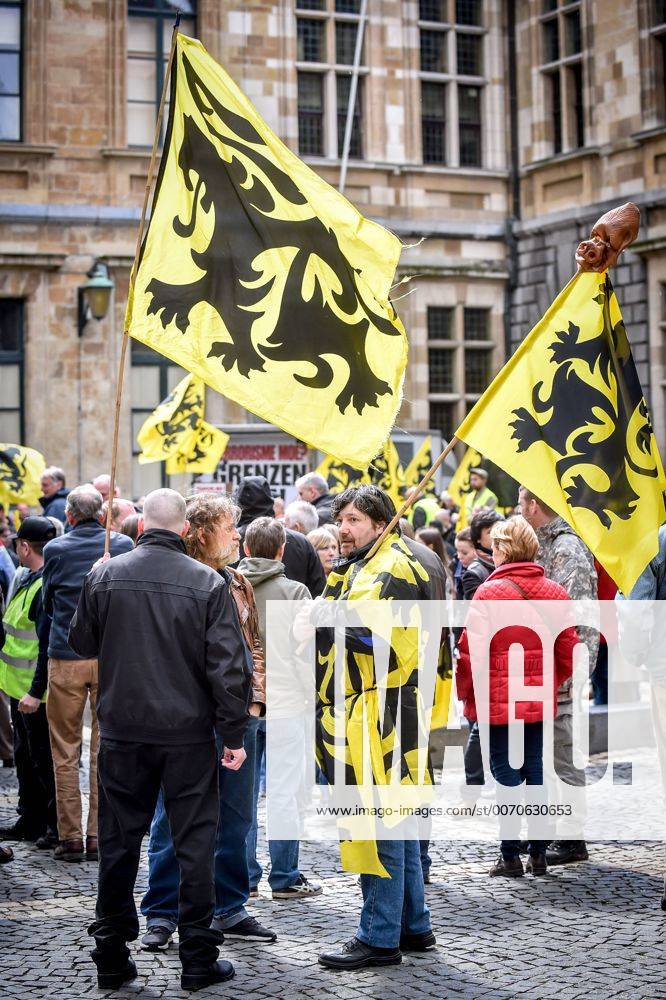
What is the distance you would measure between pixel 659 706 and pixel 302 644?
1.69m

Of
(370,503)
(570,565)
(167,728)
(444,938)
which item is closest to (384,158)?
(570,565)

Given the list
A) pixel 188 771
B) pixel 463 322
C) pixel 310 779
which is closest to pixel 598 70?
pixel 463 322

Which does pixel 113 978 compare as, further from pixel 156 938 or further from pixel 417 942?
pixel 417 942

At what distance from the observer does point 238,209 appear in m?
6.71

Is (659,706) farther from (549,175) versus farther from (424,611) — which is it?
(549,175)

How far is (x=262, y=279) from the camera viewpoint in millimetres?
6641

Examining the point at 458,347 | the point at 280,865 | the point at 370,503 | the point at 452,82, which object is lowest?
the point at 280,865

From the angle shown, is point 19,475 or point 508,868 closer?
point 508,868

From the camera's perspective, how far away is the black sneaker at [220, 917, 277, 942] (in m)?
6.04

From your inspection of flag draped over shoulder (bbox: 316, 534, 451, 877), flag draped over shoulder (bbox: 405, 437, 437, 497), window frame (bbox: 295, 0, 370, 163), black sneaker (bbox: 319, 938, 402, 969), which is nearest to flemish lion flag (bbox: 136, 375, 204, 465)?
flag draped over shoulder (bbox: 405, 437, 437, 497)

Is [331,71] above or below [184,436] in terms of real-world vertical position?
above

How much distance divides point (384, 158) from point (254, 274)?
15.4 m

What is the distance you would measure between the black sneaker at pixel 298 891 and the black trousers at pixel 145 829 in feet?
4.21

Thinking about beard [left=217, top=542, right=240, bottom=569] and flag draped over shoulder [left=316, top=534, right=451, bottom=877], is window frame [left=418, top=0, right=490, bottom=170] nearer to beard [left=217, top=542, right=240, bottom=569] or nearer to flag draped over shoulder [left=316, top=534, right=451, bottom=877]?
beard [left=217, top=542, right=240, bottom=569]
